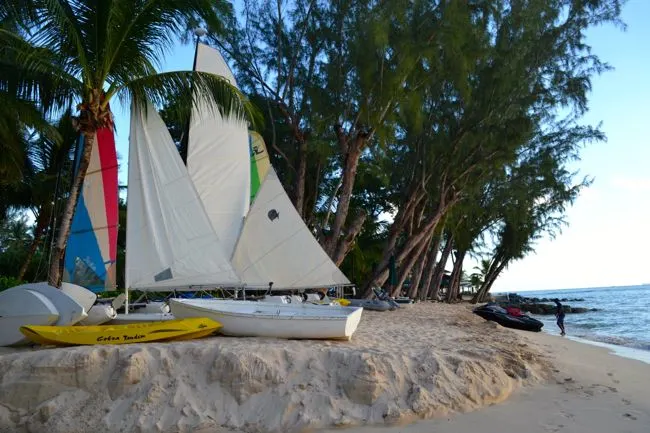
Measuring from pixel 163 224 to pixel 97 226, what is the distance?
→ 64.0 inches

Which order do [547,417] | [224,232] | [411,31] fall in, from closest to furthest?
[547,417] < [224,232] < [411,31]

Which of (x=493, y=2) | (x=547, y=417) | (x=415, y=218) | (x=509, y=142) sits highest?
(x=493, y=2)

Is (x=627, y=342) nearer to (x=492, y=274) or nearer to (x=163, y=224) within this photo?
(x=163, y=224)

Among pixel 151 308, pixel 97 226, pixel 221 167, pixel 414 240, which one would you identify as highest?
pixel 221 167

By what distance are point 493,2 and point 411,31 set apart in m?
4.67

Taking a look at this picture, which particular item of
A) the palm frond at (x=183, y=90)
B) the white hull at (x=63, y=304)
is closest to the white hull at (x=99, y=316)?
the white hull at (x=63, y=304)

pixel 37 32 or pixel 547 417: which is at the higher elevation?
pixel 37 32

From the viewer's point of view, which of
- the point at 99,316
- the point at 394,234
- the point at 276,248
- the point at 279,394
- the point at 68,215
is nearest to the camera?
the point at 279,394

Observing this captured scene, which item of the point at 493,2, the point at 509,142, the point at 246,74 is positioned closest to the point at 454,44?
the point at 493,2

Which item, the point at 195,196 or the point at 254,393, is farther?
the point at 195,196

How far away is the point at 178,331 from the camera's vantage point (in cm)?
833

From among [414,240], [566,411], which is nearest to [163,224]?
[566,411]

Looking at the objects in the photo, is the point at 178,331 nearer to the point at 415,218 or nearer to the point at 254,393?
the point at 254,393

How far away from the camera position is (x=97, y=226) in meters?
11.5
